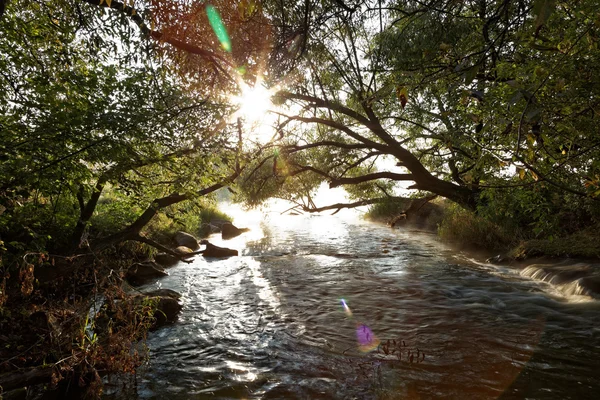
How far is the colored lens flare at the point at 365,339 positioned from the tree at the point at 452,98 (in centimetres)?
334

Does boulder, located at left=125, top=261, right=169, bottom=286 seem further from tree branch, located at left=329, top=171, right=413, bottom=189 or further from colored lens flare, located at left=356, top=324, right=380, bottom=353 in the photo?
colored lens flare, located at left=356, top=324, right=380, bottom=353

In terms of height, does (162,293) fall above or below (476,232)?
below

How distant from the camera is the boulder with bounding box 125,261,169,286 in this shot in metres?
11.3

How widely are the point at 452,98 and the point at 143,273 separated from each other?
38.8 feet

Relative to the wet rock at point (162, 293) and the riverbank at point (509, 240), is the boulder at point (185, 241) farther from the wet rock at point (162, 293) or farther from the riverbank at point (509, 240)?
the riverbank at point (509, 240)

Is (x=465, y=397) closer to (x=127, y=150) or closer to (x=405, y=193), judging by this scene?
(x=127, y=150)

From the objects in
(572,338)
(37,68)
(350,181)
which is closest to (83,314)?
(37,68)

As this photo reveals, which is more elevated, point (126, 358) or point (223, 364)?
point (126, 358)

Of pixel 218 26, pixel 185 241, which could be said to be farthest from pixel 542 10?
pixel 185 241

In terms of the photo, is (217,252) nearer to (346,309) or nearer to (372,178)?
(372,178)

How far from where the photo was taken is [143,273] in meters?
11.8

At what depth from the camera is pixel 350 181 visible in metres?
13.3

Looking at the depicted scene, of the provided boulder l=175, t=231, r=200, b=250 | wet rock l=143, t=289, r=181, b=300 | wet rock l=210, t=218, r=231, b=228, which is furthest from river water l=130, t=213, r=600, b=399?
wet rock l=210, t=218, r=231, b=228

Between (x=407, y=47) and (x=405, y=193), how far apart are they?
346 inches
